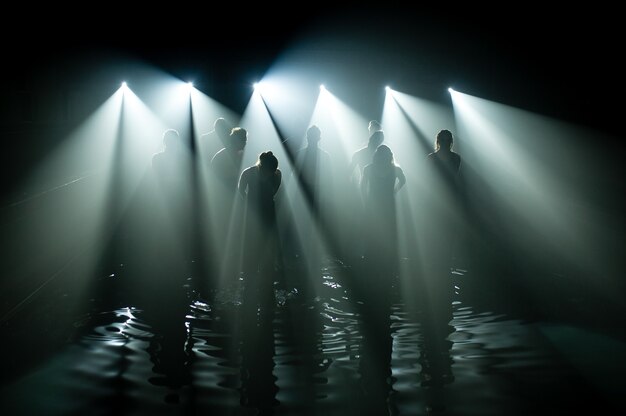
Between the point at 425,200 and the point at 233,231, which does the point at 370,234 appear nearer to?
the point at 233,231

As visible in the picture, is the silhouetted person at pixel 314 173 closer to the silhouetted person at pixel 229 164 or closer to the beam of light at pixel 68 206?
the silhouetted person at pixel 229 164

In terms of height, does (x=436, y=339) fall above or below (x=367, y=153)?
below

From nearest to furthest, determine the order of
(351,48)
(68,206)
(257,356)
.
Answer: (257,356) < (68,206) < (351,48)

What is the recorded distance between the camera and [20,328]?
190 inches

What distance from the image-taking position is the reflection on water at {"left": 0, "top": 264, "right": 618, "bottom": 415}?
11.2ft

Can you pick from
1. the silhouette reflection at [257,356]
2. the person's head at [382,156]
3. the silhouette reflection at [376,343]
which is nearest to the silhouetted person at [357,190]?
the person's head at [382,156]

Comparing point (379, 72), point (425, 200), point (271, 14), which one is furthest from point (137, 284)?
point (379, 72)

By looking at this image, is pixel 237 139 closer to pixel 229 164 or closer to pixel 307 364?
pixel 229 164

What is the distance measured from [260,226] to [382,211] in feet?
6.19

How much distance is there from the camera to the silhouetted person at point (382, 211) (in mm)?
6531

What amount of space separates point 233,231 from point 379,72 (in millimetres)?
10596

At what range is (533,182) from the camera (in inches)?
511

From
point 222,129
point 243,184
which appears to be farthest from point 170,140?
point 243,184

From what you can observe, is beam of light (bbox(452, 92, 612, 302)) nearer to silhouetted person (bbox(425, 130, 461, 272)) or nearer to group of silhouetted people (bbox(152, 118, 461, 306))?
silhouetted person (bbox(425, 130, 461, 272))
